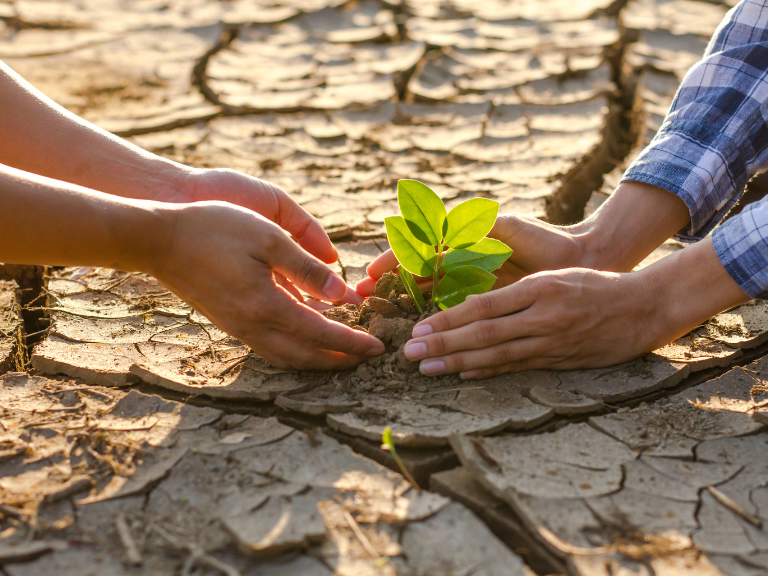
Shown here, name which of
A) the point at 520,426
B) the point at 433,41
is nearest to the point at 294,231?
the point at 520,426

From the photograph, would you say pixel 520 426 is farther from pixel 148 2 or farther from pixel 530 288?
pixel 148 2

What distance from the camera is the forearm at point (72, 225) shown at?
1.20 meters

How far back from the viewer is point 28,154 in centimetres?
168

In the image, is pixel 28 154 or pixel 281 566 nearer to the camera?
pixel 281 566

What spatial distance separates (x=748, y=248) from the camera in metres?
1.41

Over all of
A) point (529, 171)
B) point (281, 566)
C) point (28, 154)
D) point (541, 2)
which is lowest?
point (281, 566)

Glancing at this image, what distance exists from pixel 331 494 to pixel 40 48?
11.3 ft

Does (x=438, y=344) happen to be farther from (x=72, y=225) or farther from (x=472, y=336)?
(x=72, y=225)

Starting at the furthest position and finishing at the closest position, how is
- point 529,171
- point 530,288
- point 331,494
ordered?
point 529,171, point 530,288, point 331,494

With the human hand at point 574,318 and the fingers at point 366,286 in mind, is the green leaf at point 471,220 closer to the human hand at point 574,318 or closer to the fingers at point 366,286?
the human hand at point 574,318

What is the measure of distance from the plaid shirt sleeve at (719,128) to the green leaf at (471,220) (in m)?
0.55

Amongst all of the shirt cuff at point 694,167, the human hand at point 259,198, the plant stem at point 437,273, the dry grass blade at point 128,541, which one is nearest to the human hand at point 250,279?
the plant stem at point 437,273

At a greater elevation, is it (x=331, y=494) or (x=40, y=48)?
(x=40, y=48)

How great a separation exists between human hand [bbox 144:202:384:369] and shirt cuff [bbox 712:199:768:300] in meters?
0.80
